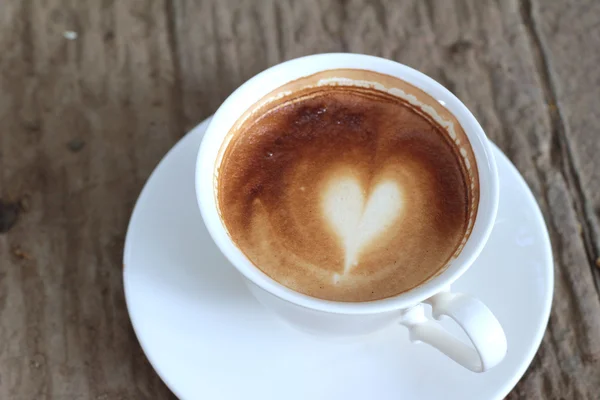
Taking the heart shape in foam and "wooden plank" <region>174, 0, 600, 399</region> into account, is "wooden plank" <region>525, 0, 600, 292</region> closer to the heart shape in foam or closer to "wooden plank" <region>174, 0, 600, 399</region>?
"wooden plank" <region>174, 0, 600, 399</region>

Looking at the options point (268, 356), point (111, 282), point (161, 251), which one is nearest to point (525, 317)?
point (268, 356)

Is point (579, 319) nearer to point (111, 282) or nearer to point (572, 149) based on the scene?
point (572, 149)

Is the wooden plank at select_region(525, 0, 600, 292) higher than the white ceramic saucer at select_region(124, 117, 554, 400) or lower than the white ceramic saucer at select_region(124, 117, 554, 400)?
higher

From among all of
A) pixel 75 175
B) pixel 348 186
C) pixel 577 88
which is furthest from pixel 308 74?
pixel 577 88

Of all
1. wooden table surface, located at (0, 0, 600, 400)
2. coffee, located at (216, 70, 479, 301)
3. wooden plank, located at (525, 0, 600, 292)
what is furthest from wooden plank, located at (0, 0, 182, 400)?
wooden plank, located at (525, 0, 600, 292)

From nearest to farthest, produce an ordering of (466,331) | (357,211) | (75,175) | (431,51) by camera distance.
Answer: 1. (466,331)
2. (357,211)
3. (75,175)
4. (431,51)

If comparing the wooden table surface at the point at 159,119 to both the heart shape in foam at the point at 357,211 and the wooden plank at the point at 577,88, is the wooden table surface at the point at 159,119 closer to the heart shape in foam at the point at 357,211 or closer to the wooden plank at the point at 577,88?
the wooden plank at the point at 577,88

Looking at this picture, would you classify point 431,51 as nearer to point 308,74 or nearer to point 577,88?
point 577,88

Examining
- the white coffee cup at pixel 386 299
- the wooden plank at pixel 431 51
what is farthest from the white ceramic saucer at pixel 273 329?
the wooden plank at pixel 431 51
